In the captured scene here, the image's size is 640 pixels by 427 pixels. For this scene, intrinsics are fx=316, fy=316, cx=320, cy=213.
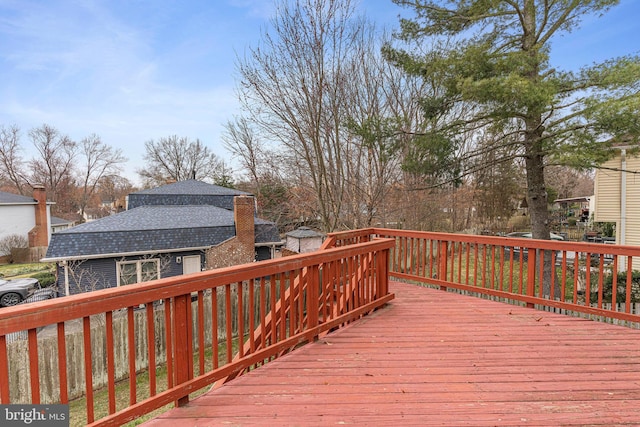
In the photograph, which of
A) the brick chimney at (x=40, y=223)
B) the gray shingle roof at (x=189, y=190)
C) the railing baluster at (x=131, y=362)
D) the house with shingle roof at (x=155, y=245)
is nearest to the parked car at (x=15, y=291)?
the house with shingle roof at (x=155, y=245)

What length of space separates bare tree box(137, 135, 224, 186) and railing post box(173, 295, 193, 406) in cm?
3489

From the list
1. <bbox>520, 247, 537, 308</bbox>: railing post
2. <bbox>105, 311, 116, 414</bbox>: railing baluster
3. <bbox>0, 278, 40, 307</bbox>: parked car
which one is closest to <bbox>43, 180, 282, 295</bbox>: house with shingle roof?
<bbox>0, 278, 40, 307</bbox>: parked car

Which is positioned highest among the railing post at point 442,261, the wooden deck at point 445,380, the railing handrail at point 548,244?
the railing handrail at point 548,244

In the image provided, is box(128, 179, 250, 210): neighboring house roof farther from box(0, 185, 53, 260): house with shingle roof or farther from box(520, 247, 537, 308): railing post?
box(520, 247, 537, 308): railing post

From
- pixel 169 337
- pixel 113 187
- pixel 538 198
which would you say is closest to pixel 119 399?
pixel 169 337

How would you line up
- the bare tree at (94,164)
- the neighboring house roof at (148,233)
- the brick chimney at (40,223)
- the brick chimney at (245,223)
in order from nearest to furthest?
the neighboring house roof at (148,233) < the brick chimney at (245,223) < the brick chimney at (40,223) < the bare tree at (94,164)

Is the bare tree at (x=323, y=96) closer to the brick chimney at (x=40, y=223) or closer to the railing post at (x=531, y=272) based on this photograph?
the railing post at (x=531, y=272)

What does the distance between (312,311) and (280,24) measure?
7889mm

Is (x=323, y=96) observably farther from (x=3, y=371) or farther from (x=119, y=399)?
(x=3, y=371)

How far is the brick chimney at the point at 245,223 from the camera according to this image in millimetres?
13344

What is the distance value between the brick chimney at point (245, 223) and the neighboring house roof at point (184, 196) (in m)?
5.02

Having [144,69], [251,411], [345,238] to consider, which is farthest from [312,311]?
[144,69]

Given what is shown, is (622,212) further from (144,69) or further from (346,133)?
(144,69)

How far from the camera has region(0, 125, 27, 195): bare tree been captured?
3058 centimetres
